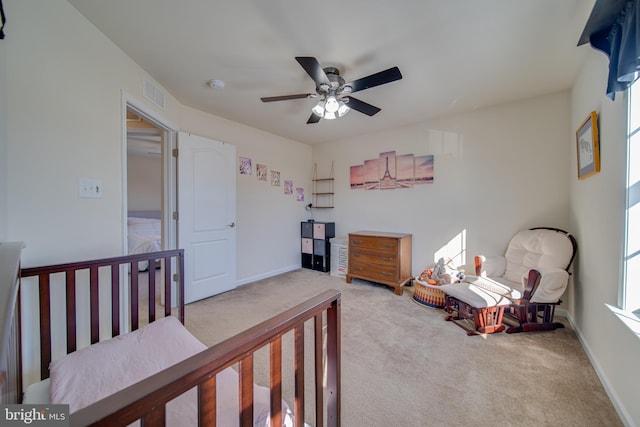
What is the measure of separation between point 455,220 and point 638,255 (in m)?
1.92

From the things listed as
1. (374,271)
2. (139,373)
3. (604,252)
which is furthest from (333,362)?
(374,271)

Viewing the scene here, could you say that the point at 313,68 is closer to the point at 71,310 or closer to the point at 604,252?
the point at 71,310

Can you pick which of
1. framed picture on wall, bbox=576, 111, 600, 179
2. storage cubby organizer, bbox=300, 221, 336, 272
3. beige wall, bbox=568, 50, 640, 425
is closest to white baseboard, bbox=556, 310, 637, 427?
beige wall, bbox=568, 50, 640, 425

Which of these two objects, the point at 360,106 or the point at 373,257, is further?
the point at 373,257

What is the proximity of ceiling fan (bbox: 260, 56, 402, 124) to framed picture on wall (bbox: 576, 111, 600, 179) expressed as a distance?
152cm

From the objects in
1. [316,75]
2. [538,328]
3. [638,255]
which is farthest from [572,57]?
[538,328]

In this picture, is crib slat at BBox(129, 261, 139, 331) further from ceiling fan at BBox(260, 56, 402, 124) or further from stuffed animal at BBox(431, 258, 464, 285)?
stuffed animal at BBox(431, 258, 464, 285)

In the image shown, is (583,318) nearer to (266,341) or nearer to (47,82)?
(266,341)

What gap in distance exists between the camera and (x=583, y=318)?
209cm

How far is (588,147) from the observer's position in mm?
1993

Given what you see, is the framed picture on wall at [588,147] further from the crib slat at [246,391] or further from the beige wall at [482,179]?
the crib slat at [246,391]

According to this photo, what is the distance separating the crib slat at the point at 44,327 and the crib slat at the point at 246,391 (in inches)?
52.1

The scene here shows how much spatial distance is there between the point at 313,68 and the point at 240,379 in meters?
1.86

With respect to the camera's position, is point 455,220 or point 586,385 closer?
point 586,385
